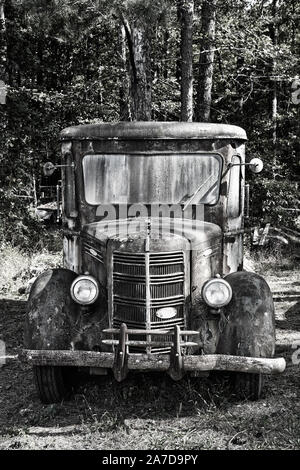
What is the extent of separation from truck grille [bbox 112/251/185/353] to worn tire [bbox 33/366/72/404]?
0.71 meters

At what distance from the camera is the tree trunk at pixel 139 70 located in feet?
34.9

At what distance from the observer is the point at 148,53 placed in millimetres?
10719

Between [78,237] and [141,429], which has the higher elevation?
[78,237]

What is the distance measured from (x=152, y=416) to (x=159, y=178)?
7.19 ft

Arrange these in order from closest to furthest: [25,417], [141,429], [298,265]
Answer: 1. [141,429]
2. [25,417]
3. [298,265]

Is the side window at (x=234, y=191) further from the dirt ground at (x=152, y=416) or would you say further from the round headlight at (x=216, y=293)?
the dirt ground at (x=152, y=416)

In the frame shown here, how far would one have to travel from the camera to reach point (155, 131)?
5371 millimetres

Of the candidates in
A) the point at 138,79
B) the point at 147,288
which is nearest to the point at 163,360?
the point at 147,288

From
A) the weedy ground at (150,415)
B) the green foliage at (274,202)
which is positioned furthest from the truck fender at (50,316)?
the green foliage at (274,202)

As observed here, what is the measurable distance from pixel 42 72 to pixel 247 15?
6.82 meters

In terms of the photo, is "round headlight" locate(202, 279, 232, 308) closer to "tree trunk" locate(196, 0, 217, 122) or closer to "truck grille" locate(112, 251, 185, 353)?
"truck grille" locate(112, 251, 185, 353)

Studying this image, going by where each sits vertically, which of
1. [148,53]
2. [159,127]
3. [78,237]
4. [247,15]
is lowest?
[78,237]

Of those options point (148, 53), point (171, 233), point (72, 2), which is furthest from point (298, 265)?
point (171, 233)
